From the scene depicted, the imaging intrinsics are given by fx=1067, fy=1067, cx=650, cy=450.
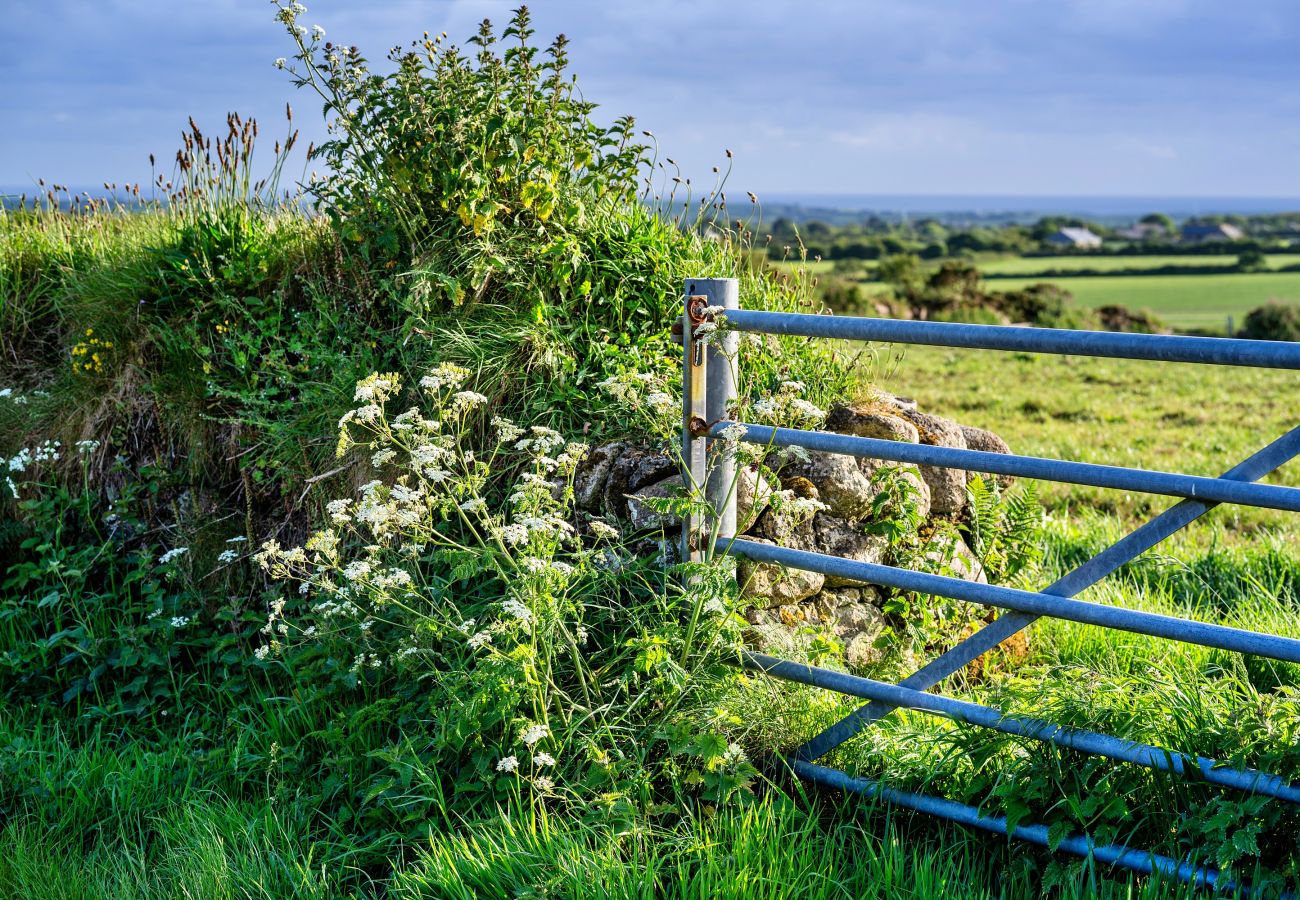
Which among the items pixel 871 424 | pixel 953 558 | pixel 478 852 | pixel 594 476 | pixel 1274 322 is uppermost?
pixel 871 424

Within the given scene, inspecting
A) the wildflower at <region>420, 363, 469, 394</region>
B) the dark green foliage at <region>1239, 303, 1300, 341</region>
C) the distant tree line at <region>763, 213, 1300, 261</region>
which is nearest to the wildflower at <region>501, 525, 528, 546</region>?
the wildflower at <region>420, 363, 469, 394</region>

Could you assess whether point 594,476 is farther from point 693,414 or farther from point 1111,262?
point 1111,262

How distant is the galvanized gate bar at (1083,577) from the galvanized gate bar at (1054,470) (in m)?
0.05

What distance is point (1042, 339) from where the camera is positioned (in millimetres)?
2998

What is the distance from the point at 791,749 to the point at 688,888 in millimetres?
794

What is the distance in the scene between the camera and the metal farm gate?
2814 millimetres

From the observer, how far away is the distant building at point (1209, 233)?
67000mm

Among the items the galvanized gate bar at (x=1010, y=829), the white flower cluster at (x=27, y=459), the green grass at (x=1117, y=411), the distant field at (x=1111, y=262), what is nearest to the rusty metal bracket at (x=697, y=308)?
the galvanized gate bar at (x=1010, y=829)

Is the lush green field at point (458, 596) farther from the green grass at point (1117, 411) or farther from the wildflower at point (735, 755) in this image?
the green grass at point (1117, 411)

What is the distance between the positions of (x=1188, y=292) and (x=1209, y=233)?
28242 mm

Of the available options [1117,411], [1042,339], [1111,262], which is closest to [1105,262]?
[1111,262]

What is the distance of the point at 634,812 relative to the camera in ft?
10.4

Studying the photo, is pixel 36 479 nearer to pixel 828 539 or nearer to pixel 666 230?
pixel 666 230

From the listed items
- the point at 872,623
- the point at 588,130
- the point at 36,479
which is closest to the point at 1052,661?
the point at 872,623
